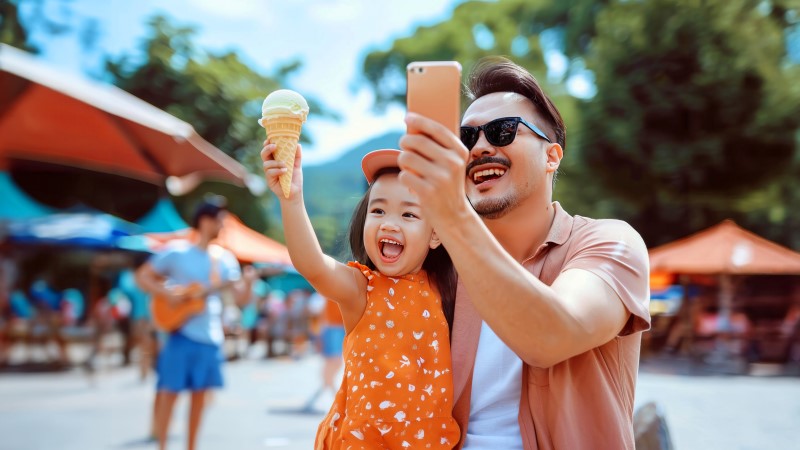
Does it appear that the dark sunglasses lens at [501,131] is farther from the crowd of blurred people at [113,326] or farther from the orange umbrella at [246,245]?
the orange umbrella at [246,245]

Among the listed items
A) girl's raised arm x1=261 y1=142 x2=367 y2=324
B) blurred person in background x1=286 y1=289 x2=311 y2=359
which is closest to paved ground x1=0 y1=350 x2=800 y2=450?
girl's raised arm x1=261 y1=142 x2=367 y2=324

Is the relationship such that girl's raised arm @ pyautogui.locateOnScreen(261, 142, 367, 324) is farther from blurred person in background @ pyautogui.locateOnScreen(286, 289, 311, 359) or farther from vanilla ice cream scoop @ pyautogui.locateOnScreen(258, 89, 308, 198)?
blurred person in background @ pyautogui.locateOnScreen(286, 289, 311, 359)

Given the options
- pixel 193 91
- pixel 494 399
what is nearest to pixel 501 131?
A: pixel 494 399

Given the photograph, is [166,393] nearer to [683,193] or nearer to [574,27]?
[683,193]

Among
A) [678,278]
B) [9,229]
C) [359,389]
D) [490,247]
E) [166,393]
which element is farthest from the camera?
[678,278]

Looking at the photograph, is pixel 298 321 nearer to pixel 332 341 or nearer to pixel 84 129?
pixel 332 341

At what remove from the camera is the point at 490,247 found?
147 cm

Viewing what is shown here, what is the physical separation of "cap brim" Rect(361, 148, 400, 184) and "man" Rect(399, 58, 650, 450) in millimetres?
251

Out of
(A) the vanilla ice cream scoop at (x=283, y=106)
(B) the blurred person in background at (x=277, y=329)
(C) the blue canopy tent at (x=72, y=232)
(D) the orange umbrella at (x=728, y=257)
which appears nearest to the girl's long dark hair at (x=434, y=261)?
(A) the vanilla ice cream scoop at (x=283, y=106)

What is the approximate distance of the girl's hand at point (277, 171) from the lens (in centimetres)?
198

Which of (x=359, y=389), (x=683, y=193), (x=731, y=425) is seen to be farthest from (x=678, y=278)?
(x=359, y=389)

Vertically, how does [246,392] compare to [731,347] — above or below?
below

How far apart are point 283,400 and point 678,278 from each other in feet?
37.6

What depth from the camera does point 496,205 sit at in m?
2.21
